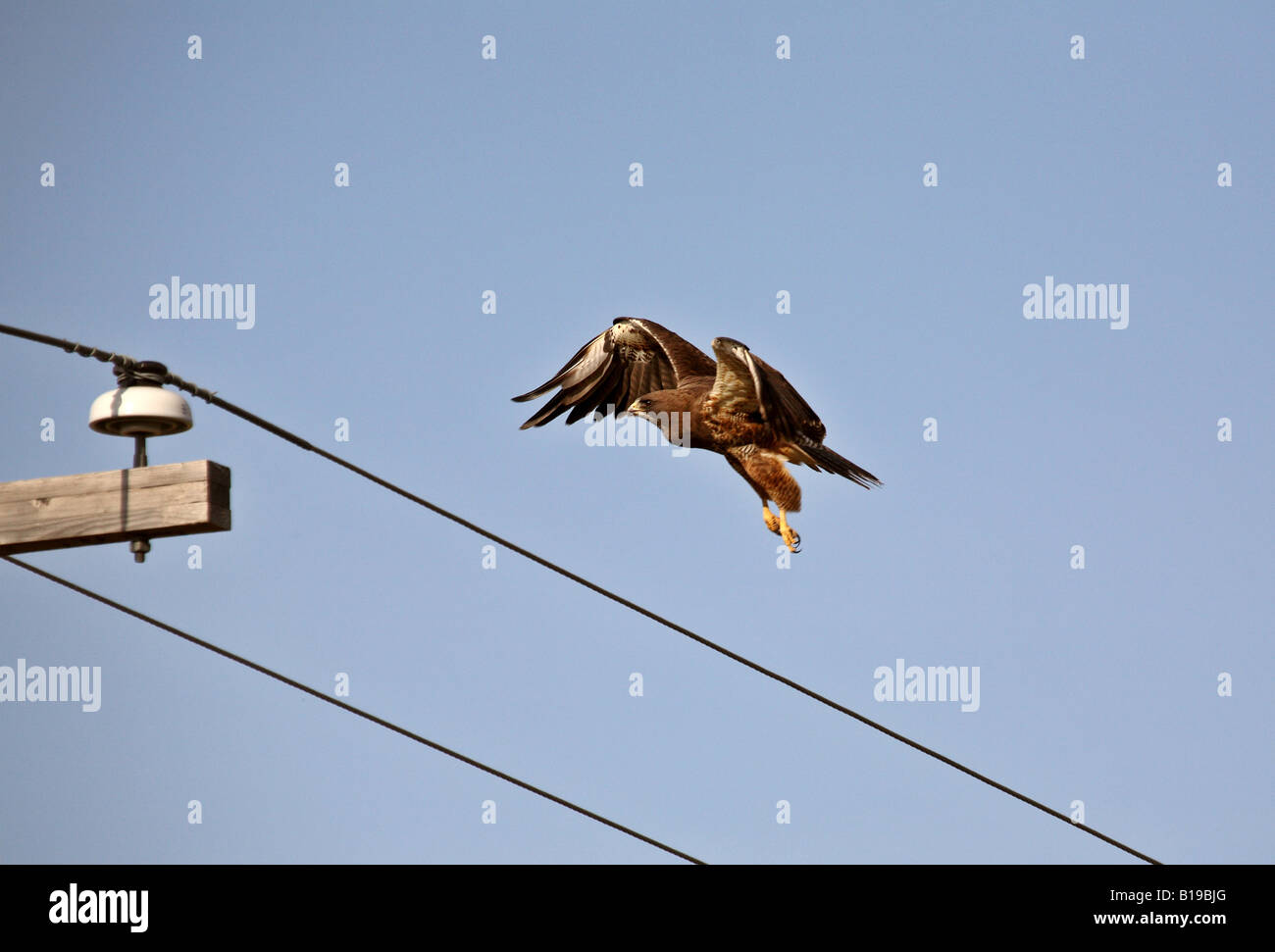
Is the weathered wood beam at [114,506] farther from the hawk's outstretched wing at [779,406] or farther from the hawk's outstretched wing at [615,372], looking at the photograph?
the hawk's outstretched wing at [615,372]

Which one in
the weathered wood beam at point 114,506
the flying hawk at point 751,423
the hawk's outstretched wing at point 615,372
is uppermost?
the hawk's outstretched wing at point 615,372

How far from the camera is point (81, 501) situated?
22.5ft

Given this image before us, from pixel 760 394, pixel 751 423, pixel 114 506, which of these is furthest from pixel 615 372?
pixel 114 506

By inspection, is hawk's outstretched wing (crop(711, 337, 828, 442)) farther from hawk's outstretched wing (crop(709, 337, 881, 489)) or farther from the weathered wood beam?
the weathered wood beam

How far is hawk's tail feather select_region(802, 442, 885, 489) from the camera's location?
11703 millimetres

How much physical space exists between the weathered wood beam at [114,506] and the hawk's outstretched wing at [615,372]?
293 inches

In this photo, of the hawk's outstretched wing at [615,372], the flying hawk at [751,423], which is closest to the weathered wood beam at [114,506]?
the flying hawk at [751,423]

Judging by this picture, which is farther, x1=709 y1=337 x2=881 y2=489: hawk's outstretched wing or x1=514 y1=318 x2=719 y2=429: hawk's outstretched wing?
x1=514 y1=318 x2=719 y2=429: hawk's outstretched wing

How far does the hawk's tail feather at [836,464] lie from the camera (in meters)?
11.7

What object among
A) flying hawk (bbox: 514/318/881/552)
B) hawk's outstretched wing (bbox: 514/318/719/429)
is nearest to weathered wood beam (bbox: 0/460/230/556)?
flying hawk (bbox: 514/318/881/552)

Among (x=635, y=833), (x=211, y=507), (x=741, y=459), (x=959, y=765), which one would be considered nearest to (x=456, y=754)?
(x=635, y=833)

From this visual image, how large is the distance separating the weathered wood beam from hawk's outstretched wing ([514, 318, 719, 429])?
7.45 m

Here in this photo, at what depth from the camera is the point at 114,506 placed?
679cm

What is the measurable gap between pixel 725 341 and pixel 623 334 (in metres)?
2.72
